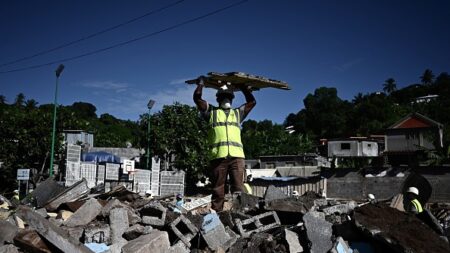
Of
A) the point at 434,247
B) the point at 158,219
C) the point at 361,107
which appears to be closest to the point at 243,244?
the point at 158,219

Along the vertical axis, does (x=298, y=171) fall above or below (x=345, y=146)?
below

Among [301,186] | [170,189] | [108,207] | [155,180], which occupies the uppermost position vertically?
[108,207]

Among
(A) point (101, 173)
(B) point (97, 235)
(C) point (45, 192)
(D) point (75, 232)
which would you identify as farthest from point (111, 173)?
(B) point (97, 235)

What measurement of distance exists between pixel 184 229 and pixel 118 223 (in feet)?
2.99

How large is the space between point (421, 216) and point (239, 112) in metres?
3.18

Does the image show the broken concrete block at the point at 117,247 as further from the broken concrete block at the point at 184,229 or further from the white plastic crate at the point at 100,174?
the white plastic crate at the point at 100,174

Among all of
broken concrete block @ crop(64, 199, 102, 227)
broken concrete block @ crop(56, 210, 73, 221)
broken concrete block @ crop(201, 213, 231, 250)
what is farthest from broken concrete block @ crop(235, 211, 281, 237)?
broken concrete block @ crop(56, 210, 73, 221)

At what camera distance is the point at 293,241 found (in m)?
5.17

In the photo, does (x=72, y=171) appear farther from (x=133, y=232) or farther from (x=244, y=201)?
(x=133, y=232)

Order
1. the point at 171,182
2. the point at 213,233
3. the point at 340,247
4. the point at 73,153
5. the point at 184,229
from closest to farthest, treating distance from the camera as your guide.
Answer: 1. the point at 340,247
2. the point at 213,233
3. the point at 184,229
4. the point at 73,153
5. the point at 171,182

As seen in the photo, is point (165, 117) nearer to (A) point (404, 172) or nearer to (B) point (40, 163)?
(B) point (40, 163)

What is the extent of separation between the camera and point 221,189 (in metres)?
6.97

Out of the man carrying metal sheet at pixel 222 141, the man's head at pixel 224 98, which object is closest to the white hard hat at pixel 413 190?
the man carrying metal sheet at pixel 222 141

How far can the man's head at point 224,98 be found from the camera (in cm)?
706
